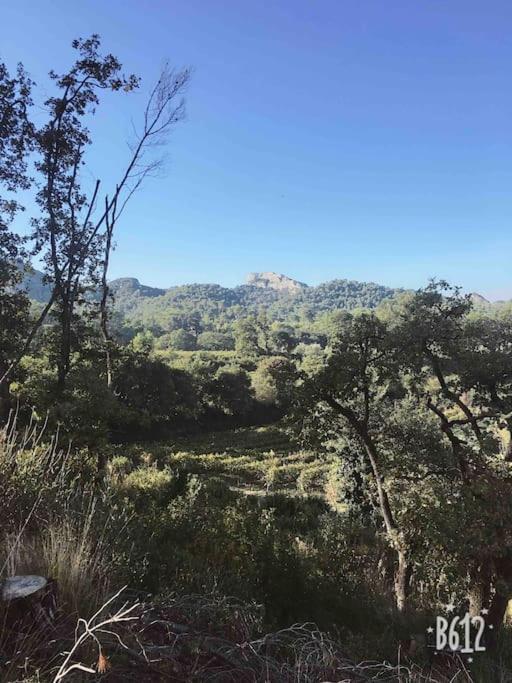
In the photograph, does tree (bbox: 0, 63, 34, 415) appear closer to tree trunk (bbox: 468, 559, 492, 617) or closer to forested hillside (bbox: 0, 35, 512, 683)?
forested hillside (bbox: 0, 35, 512, 683)

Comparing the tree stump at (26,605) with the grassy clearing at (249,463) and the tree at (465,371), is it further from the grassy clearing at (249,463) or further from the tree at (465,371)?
the grassy clearing at (249,463)

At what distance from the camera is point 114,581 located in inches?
98.9

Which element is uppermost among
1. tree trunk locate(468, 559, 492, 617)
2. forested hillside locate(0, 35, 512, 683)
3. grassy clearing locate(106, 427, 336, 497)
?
forested hillside locate(0, 35, 512, 683)

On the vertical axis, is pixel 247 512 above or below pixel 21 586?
below

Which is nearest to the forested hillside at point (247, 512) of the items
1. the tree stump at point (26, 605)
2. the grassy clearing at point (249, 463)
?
the tree stump at point (26, 605)

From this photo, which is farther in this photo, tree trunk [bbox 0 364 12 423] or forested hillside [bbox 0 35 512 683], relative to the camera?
tree trunk [bbox 0 364 12 423]

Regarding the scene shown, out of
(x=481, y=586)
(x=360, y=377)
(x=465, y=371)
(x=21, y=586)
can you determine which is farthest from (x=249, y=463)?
(x=21, y=586)

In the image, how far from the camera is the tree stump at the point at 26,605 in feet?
5.87

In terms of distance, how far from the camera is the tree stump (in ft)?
5.87

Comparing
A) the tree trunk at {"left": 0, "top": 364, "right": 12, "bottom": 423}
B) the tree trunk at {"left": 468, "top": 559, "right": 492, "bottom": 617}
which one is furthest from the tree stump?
the tree trunk at {"left": 0, "top": 364, "right": 12, "bottom": 423}

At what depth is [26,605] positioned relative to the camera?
1.81 m

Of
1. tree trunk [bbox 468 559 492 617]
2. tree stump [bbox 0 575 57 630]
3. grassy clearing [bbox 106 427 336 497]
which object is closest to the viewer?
tree stump [bbox 0 575 57 630]

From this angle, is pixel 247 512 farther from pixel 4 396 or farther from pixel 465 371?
pixel 4 396

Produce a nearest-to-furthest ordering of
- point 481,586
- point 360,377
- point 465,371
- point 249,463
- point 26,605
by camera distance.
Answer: point 26,605, point 481,586, point 465,371, point 360,377, point 249,463
